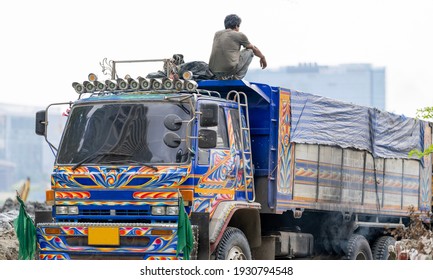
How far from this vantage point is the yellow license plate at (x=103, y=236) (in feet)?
44.5

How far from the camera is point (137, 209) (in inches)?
541

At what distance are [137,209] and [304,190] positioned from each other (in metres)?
3.46

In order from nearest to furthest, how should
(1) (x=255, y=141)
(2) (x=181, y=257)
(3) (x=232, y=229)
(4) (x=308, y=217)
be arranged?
(2) (x=181, y=257) < (3) (x=232, y=229) < (1) (x=255, y=141) < (4) (x=308, y=217)

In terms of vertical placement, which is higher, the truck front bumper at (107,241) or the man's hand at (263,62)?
the man's hand at (263,62)

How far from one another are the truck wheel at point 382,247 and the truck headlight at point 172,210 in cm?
613

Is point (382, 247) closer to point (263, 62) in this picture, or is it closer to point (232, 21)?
point (263, 62)

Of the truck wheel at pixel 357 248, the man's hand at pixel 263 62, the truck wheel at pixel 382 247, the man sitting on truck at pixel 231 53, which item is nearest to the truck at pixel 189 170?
the man sitting on truck at pixel 231 53

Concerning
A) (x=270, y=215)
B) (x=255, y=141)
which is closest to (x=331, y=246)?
(x=270, y=215)

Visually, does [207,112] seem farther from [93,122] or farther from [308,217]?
[308,217]

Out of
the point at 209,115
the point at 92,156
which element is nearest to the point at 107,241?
the point at 92,156

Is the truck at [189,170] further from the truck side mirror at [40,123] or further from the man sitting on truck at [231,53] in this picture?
the man sitting on truck at [231,53]

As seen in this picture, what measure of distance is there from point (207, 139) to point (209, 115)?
315 mm

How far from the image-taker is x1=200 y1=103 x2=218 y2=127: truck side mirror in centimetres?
1378

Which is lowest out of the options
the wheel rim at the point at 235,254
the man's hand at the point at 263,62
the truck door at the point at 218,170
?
the wheel rim at the point at 235,254
